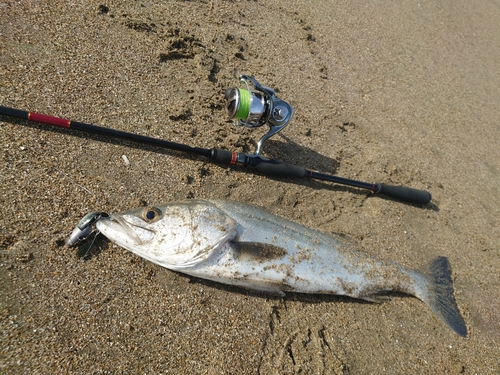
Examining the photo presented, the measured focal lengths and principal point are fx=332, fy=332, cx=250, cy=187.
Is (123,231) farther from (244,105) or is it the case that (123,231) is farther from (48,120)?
(244,105)

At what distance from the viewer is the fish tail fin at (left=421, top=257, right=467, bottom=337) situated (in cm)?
321

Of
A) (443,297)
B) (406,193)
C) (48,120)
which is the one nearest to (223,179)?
(48,120)

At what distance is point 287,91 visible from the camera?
4.41 meters

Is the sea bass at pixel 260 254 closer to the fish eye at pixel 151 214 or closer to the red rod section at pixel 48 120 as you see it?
the fish eye at pixel 151 214

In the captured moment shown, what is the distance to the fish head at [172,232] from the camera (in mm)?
2488

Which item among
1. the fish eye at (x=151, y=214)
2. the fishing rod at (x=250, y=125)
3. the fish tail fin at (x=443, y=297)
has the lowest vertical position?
the fish tail fin at (x=443, y=297)

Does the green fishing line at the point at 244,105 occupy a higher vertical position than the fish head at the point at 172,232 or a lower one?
Answer: higher

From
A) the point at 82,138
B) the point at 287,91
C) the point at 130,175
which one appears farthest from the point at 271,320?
the point at 287,91

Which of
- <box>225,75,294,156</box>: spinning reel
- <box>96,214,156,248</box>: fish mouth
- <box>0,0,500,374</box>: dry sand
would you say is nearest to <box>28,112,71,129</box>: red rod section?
<box>0,0,500,374</box>: dry sand

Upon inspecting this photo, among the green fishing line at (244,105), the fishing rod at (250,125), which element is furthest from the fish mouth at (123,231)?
the green fishing line at (244,105)

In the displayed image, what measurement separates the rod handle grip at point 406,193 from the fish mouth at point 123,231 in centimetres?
260

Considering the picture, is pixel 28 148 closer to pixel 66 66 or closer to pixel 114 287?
pixel 66 66

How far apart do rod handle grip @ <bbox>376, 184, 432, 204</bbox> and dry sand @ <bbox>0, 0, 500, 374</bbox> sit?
0.13m

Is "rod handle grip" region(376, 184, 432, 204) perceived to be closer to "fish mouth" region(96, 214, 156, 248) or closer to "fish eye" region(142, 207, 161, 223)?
"fish eye" region(142, 207, 161, 223)
